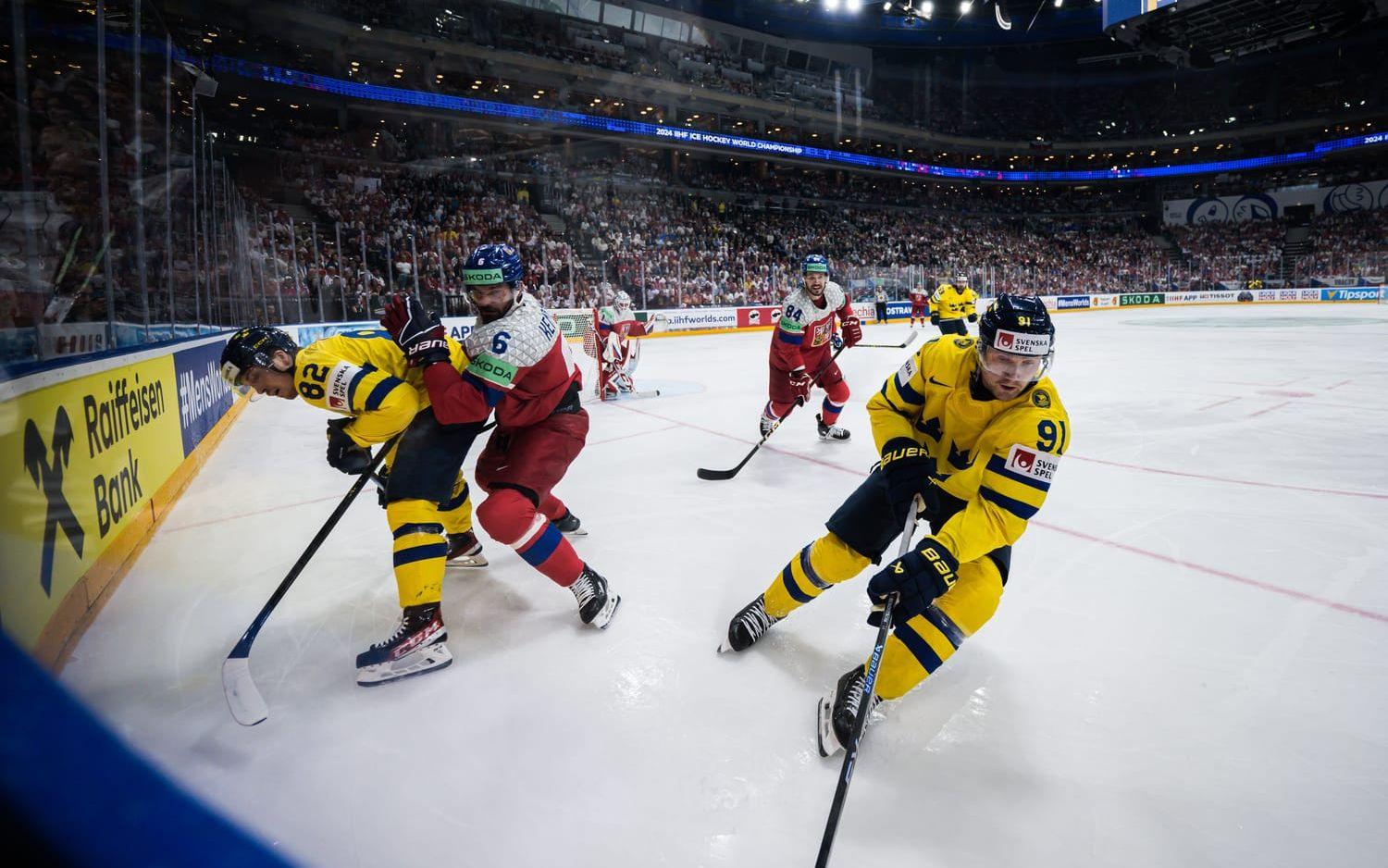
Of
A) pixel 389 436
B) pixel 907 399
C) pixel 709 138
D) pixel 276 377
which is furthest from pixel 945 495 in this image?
pixel 709 138

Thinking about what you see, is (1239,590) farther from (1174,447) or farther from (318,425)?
(318,425)

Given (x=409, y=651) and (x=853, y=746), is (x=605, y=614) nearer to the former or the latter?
(x=409, y=651)

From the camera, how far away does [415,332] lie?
2496mm

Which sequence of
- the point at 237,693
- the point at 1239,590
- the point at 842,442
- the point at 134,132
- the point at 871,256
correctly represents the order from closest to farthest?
the point at 237,693
the point at 1239,590
the point at 134,132
the point at 842,442
the point at 871,256

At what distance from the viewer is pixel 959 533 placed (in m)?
1.95

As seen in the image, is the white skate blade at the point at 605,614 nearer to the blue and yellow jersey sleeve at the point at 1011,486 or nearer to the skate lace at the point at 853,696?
the skate lace at the point at 853,696

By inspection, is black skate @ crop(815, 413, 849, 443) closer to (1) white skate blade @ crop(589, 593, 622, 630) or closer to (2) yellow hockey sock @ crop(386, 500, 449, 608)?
(1) white skate blade @ crop(589, 593, 622, 630)

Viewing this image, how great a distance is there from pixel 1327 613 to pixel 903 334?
1577cm

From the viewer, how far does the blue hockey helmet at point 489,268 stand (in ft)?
8.49

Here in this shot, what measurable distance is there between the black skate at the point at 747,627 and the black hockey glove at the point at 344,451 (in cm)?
149

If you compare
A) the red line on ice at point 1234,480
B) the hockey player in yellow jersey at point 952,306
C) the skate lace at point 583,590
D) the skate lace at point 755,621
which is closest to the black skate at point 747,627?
the skate lace at point 755,621

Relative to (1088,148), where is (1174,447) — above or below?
below

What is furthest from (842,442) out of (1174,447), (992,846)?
(992,846)

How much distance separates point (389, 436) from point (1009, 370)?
2.12m
